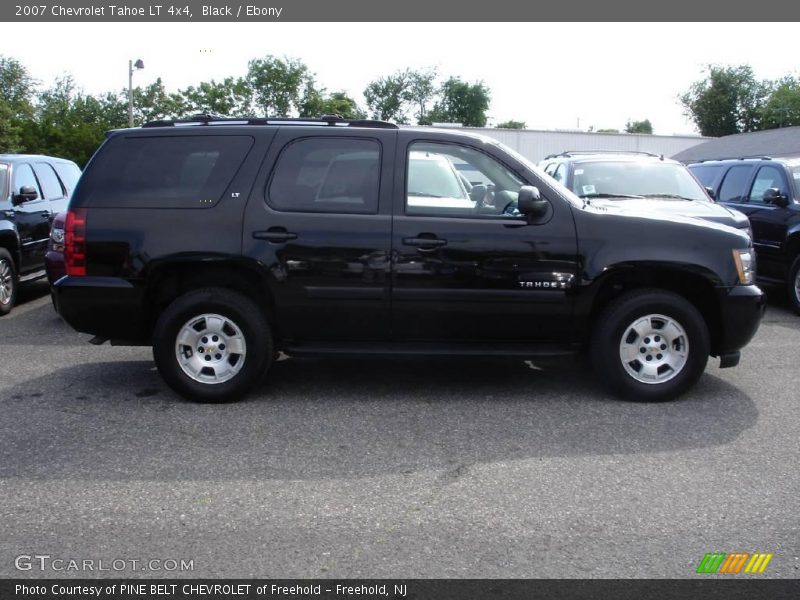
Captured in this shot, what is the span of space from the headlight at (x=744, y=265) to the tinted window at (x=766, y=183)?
15.4 ft

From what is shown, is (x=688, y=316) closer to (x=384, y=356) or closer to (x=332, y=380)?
(x=384, y=356)

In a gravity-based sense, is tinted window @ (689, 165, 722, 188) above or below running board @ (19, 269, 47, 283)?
above

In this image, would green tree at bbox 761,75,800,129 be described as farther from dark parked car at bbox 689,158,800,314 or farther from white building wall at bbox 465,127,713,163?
dark parked car at bbox 689,158,800,314

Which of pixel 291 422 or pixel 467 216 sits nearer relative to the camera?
→ pixel 291 422

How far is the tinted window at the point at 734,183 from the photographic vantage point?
35.4 ft

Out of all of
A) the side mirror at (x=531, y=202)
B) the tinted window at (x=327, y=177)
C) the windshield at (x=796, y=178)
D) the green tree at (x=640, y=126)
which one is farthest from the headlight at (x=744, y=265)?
the green tree at (x=640, y=126)

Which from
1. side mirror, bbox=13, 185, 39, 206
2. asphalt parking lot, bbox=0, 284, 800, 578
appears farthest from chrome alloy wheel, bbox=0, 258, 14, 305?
asphalt parking lot, bbox=0, 284, 800, 578

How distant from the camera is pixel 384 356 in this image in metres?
5.66

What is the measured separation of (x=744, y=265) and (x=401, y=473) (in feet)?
10.1

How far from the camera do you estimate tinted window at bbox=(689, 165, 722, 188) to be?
11539 mm

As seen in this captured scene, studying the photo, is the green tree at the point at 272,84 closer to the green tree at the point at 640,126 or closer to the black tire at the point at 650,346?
the black tire at the point at 650,346

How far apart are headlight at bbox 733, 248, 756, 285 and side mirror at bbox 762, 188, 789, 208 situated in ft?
14.4
